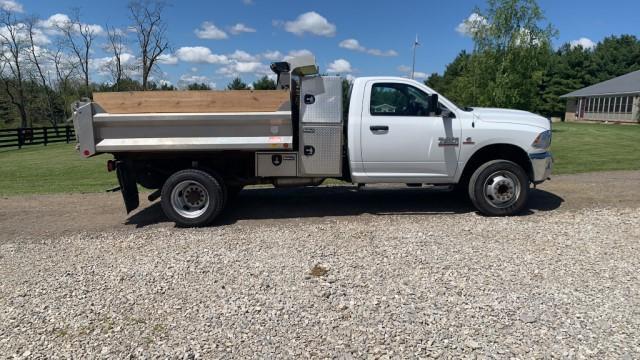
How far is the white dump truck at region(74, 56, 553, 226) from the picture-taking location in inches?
242

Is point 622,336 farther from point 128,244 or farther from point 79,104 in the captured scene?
point 79,104

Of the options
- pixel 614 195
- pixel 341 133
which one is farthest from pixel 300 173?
pixel 614 195

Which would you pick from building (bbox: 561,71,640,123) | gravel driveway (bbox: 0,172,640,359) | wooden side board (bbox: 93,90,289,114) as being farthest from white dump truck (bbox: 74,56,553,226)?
building (bbox: 561,71,640,123)

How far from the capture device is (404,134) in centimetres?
648

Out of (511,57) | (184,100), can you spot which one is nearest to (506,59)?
(511,57)

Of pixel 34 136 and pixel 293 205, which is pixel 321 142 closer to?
pixel 293 205

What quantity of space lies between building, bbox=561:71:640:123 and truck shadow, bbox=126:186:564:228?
40.3m

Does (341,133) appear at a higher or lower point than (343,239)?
higher

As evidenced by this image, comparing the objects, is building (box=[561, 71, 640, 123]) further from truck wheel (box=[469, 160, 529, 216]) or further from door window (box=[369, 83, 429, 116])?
door window (box=[369, 83, 429, 116])

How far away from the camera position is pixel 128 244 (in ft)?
18.7

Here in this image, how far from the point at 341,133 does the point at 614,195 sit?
5152 millimetres

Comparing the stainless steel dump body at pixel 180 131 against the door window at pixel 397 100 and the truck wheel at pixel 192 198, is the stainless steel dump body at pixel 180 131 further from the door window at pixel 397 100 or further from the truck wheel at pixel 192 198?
the door window at pixel 397 100

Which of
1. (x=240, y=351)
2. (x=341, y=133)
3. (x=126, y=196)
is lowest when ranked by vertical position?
(x=240, y=351)

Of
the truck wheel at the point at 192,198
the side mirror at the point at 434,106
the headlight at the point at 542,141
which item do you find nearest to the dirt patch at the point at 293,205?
the truck wheel at the point at 192,198
